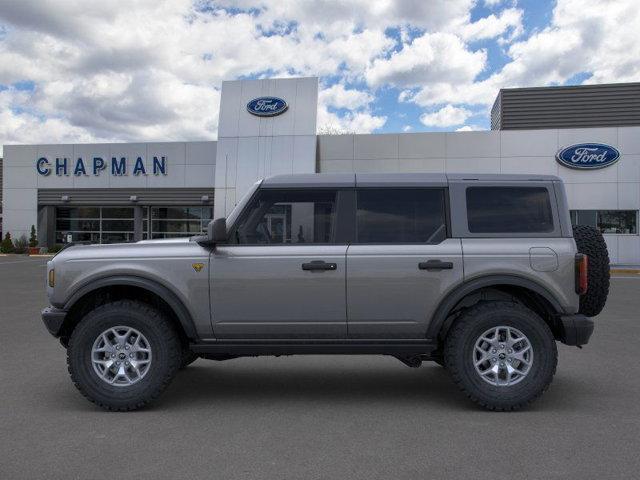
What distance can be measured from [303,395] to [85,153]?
29.2 m

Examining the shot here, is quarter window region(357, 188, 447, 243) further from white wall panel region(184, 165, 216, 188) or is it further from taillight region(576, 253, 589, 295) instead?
white wall panel region(184, 165, 216, 188)

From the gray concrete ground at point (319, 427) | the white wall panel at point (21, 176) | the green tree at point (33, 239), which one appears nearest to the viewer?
the gray concrete ground at point (319, 427)

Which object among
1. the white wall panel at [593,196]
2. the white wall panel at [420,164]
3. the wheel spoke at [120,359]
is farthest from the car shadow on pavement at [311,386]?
the white wall panel at [593,196]

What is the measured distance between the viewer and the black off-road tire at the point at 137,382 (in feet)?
15.3

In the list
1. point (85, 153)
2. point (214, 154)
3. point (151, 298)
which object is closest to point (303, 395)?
point (151, 298)

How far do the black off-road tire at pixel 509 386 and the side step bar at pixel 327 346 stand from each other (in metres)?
0.26

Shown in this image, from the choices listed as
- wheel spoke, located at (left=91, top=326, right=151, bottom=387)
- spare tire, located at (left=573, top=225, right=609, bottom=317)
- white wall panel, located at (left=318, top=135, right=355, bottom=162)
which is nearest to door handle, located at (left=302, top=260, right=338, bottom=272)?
wheel spoke, located at (left=91, top=326, right=151, bottom=387)

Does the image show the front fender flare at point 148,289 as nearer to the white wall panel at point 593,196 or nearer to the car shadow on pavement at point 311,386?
the car shadow on pavement at point 311,386

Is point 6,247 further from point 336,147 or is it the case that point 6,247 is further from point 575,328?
point 575,328

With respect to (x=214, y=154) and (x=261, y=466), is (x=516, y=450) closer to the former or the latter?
(x=261, y=466)

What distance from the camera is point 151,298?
5102mm

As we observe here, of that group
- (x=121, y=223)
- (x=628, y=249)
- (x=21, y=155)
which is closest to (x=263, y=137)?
(x=121, y=223)

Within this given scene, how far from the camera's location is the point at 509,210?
489 cm

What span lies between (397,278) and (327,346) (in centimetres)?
81
